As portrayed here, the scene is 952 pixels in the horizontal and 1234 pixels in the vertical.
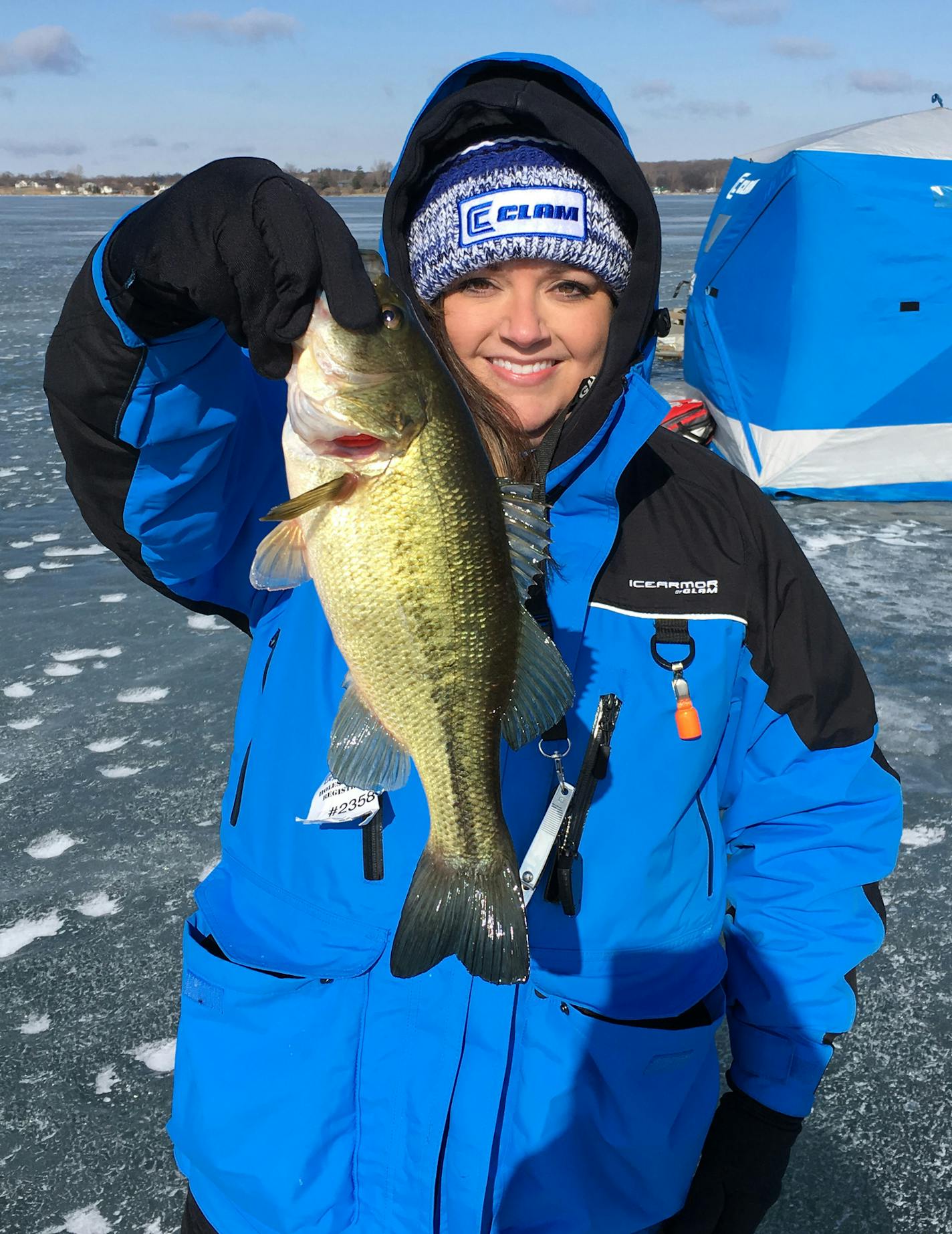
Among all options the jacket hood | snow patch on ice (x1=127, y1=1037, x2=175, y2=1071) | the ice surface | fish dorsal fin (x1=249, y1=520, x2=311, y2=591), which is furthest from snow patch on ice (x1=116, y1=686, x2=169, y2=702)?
fish dorsal fin (x1=249, y1=520, x2=311, y2=591)

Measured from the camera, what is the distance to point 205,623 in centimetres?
555

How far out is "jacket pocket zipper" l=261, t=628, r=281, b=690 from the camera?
1922 millimetres

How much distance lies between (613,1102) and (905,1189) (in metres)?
1.22

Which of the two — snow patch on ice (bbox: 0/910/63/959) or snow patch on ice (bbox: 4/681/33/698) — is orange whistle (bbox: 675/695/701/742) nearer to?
snow patch on ice (bbox: 0/910/63/959)

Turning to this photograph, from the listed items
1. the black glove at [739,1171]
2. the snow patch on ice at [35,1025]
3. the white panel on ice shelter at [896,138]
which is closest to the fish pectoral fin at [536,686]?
the black glove at [739,1171]

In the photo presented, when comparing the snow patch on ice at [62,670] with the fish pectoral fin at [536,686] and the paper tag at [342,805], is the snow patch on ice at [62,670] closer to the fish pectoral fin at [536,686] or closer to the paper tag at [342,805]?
the paper tag at [342,805]

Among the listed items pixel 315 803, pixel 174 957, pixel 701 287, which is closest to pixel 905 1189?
pixel 315 803

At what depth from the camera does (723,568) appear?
1.94 m

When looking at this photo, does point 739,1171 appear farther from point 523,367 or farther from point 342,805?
point 523,367

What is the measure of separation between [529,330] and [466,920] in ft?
3.87

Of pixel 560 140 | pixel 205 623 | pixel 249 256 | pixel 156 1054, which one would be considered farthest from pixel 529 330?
pixel 205 623

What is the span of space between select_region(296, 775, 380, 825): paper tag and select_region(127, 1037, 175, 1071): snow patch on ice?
1.47 meters

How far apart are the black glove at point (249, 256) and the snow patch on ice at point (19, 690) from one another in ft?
11.9

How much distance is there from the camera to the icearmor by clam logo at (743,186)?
912cm
